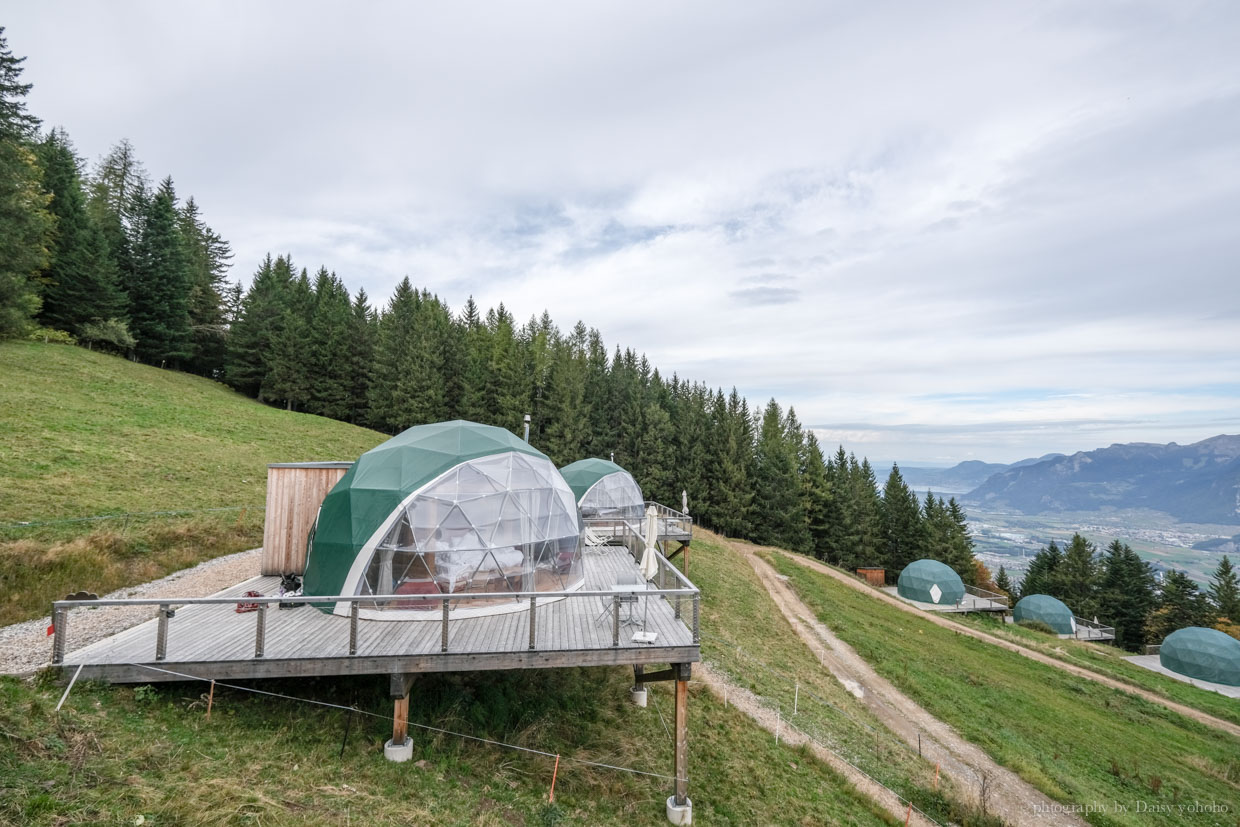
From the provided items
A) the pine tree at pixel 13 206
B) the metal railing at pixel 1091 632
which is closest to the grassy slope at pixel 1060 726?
the metal railing at pixel 1091 632

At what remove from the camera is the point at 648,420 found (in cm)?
4869

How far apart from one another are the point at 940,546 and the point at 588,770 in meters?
50.2

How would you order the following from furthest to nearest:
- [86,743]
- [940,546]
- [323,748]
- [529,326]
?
[529,326] < [940,546] < [323,748] < [86,743]

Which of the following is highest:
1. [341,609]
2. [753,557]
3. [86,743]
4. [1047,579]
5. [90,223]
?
[90,223]

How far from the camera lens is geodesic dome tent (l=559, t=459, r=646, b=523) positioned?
23.2 m

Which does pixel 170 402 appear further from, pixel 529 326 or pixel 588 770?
pixel 529 326

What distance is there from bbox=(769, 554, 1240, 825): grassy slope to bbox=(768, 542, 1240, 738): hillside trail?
1.26 metres

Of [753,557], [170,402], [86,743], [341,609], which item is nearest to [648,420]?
[753,557]

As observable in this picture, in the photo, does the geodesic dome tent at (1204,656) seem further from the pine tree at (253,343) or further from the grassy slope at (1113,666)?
the pine tree at (253,343)

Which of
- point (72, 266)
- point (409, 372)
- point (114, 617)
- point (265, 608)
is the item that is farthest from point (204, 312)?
point (265, 608)

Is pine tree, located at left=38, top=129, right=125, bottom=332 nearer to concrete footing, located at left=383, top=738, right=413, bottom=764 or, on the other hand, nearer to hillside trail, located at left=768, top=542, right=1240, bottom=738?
concrete footing, located at left=383, top=738, right=413, bottom=764

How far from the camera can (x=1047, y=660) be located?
2483cm

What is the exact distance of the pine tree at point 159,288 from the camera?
3950cm

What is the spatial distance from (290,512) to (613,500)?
46.9 ft
